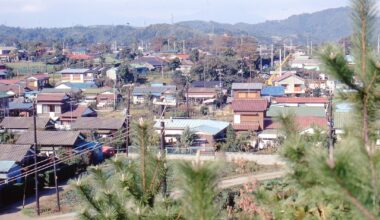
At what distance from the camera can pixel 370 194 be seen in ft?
3.68

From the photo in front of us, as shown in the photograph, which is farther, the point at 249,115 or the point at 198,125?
the point at 249,115

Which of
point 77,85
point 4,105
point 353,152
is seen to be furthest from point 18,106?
point 353,152

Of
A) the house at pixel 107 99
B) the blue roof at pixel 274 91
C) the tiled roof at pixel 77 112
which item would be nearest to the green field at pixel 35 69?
the house at pixel 107 99

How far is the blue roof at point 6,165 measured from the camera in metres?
11.2

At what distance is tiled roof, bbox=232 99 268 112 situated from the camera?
54.4 ft

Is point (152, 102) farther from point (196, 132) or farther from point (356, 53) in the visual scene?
point (356, 53)

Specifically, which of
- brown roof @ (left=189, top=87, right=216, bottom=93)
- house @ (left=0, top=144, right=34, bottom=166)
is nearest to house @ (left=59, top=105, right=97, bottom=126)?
house @ (left=0, top=144, right=34, bottom=166)

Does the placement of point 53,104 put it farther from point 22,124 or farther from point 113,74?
point 113,74

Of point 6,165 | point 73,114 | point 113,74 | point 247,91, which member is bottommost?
point 6,165

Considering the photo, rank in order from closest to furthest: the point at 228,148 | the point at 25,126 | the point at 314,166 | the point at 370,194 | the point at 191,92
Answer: the point at 314,166
the point at 370,194
the point at 228,148
the point at 25,126
the point at 191,92

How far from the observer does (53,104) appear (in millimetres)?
19734

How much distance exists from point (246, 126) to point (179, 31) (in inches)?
2902

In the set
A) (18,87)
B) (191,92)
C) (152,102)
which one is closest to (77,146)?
(152,102)

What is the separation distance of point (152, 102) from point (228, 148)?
8474 mm
